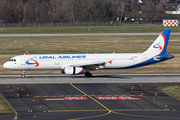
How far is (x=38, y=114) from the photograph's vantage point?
94.7 ft

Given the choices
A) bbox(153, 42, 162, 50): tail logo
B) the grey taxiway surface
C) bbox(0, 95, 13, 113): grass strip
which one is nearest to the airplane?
bbox(153, 42, 162, 50): tail logo

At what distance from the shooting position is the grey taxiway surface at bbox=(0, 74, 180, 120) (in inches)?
1140

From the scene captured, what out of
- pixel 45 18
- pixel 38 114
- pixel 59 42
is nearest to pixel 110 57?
pixel 38 114

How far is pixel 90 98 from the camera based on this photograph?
36.0m

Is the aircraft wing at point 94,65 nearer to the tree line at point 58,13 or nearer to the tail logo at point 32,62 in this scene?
the tail logo at point 32,62

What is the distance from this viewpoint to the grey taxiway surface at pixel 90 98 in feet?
95.0

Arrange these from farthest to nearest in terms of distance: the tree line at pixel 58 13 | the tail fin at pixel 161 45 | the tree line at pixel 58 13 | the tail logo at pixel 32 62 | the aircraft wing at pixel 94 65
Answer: the tree line at pixel 58 13 < the tree line at pixel 58 13 < the tail fin at pixel 161 45 < the tail logo at pixel 32 62 < the aircraft wing at pixel 94 65

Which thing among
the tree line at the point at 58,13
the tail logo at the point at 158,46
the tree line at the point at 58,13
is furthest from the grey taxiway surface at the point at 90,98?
the tree line at the point at 58,13

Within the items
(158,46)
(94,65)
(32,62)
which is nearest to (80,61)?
(94,65)

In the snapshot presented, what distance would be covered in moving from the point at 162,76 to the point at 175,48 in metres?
32.1

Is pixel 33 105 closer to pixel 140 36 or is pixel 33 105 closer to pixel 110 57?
pixel 110 57

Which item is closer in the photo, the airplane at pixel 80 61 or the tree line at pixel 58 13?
the airplane at pixel 80 61

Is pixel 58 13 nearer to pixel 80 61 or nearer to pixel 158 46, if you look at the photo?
pixel 80 61

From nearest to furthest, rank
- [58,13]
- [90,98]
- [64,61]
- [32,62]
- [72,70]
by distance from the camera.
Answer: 1. [90,98]
2. [72,70]
3. [32,62]
4. [64,61]
5. [58,13]
